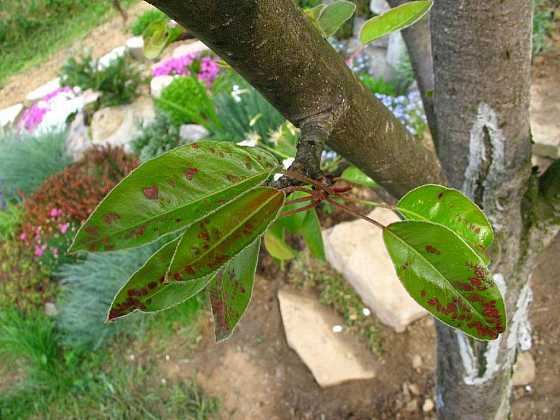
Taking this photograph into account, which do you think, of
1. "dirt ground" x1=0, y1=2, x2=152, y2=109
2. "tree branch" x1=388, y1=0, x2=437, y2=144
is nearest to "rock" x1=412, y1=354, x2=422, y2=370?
"tree branch" x1=388, y1=0, x2=437, y2=144

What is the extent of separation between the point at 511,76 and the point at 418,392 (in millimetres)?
1641

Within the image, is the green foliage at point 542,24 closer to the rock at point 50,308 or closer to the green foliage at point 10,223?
the rock at point 50,308

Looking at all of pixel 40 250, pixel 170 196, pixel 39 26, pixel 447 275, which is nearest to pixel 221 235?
pixel 170 196

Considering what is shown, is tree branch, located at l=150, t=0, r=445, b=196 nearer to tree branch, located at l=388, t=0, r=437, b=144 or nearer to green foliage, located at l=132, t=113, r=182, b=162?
tree branch, located at l=388, t=0, r=437, b=144

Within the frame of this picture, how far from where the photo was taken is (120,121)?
4422 millimetres

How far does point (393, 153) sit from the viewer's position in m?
0.59

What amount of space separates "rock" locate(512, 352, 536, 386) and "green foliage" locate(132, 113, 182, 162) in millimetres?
2556

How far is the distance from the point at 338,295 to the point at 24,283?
6.19 feet

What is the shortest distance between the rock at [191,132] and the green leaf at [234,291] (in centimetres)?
324

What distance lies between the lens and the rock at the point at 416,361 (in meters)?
2.13

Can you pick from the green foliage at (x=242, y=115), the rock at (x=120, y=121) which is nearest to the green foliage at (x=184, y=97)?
the green foliage at (x=242, y=115)

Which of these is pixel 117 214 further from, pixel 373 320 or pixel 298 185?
pixel 373 320

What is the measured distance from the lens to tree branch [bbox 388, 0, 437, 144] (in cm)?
98

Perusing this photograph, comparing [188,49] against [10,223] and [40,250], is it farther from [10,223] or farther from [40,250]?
[40,250]
